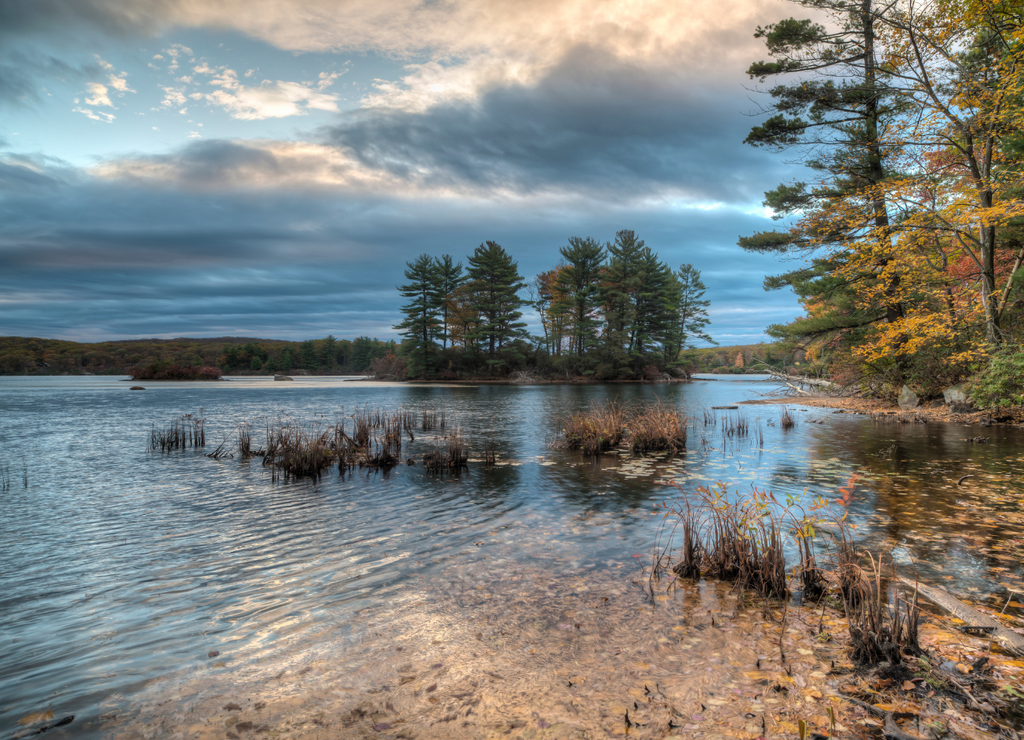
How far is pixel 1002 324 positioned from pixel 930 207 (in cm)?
495

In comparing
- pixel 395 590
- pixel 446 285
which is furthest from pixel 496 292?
pixel 395 590

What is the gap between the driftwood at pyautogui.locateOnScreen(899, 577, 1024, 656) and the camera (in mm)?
3281

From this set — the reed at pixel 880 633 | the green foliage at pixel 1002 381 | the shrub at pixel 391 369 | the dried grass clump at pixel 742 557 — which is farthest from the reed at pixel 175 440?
the shrub at pixel 391 369

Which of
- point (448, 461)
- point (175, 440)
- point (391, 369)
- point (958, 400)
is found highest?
point (391, 369)

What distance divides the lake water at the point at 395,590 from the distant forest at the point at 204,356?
247 feet

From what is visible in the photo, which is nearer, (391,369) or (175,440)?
(175,440)

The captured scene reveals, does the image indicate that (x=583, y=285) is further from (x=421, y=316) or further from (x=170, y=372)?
(x=170, y=372)

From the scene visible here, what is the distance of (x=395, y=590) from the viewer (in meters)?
4.95

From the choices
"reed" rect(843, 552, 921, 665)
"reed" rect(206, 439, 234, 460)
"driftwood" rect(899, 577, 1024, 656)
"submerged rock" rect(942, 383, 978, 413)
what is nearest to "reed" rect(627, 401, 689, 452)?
"driftwood" rect(899, 577, 1024, 656)

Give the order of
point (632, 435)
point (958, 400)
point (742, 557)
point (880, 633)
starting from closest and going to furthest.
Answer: point (880, 633)
point (742, 557)
point (632, 435)
point (958, 400)

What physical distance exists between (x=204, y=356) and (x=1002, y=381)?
4104 inches

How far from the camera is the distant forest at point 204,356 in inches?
3342

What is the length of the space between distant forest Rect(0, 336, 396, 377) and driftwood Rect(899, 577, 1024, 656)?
267 feet

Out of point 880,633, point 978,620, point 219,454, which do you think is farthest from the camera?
point 219,454
